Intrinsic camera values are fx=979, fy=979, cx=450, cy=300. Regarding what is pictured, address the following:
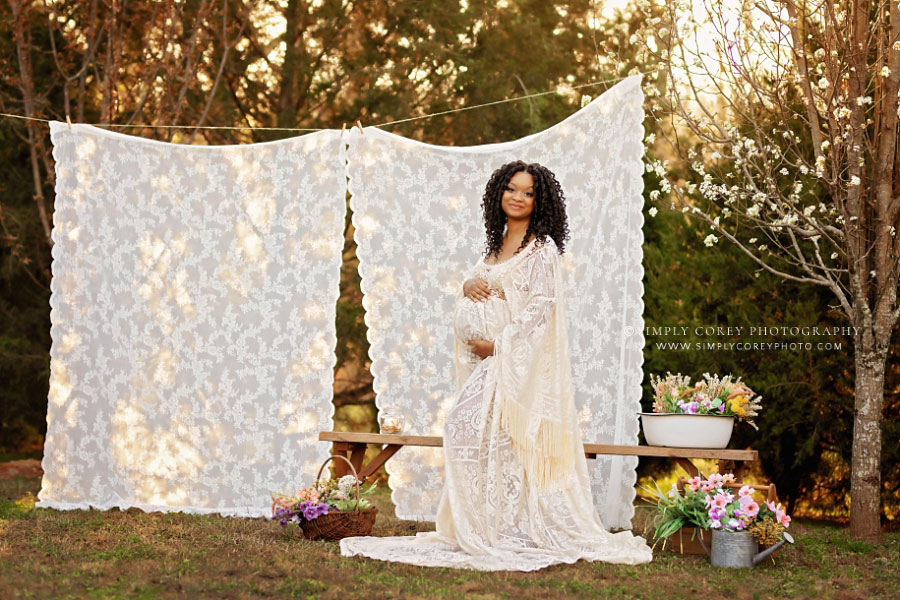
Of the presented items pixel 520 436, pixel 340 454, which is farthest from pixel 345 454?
pixel 520 436

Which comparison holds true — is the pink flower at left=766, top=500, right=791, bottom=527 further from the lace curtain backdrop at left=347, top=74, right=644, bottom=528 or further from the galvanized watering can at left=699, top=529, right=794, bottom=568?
the lace curtain backdrop at left=347, top=74, right=644, bottom=528

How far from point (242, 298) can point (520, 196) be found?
185cm

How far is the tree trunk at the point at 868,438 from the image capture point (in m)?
4.59

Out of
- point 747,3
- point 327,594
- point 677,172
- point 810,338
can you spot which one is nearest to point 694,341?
point 810,338

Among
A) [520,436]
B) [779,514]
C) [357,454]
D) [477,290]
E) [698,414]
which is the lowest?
[779,514]

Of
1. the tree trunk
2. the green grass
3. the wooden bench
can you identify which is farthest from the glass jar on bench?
the tree trunk

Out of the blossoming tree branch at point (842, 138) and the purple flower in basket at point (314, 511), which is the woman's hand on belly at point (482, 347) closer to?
the purple flower in basket at point (314, 511)

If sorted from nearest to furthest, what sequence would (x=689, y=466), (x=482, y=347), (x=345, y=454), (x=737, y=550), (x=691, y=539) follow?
(x=737, y=550)
(x=482, y=347)
(x=691, y=539)
(x=689, y=466)
(x=345, y=454)

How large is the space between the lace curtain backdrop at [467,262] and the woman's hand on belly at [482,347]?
0.90m

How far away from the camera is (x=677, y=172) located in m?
7.64

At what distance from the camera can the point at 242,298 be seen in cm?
529

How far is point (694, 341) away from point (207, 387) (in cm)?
272

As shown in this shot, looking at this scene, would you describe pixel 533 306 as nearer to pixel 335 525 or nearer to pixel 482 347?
pixel 482 347

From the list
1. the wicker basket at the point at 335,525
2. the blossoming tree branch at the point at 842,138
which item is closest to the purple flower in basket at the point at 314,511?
the wicker basket at the point at 335,525
